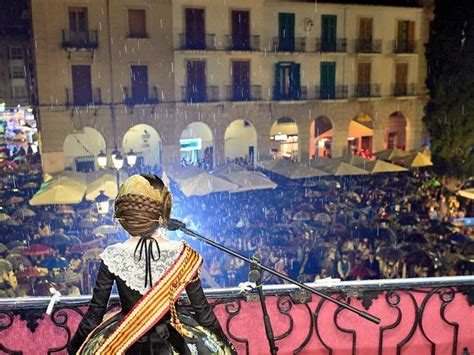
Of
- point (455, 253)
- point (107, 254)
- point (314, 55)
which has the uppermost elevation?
point (314, 55)

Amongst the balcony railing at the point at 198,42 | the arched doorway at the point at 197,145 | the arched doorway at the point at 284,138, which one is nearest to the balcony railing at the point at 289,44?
the balcony railing at the point at 198,42

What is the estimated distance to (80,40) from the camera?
1967 centimetres

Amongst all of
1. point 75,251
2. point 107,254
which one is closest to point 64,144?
point 75,251

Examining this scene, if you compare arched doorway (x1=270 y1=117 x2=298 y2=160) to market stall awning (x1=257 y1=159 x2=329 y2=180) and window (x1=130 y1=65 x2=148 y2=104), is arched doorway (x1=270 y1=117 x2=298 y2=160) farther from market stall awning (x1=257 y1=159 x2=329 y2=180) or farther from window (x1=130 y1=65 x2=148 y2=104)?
window (x1=130 y1=65 x2=148 y2=104)

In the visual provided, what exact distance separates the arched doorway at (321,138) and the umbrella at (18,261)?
654 inches

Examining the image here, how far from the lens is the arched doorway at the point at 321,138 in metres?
24.6

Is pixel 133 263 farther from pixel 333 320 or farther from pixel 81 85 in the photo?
pixel 81 85

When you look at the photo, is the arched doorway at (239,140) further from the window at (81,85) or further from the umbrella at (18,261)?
the umbrella at (18,261)

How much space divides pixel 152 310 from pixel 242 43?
2064 cm

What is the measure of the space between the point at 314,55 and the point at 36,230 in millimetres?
15258

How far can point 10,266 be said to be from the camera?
9.21m

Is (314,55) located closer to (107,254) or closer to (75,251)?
(75,251)

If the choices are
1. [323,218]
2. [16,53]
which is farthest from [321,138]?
[16,53]

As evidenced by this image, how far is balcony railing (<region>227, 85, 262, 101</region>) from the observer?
22.2m
